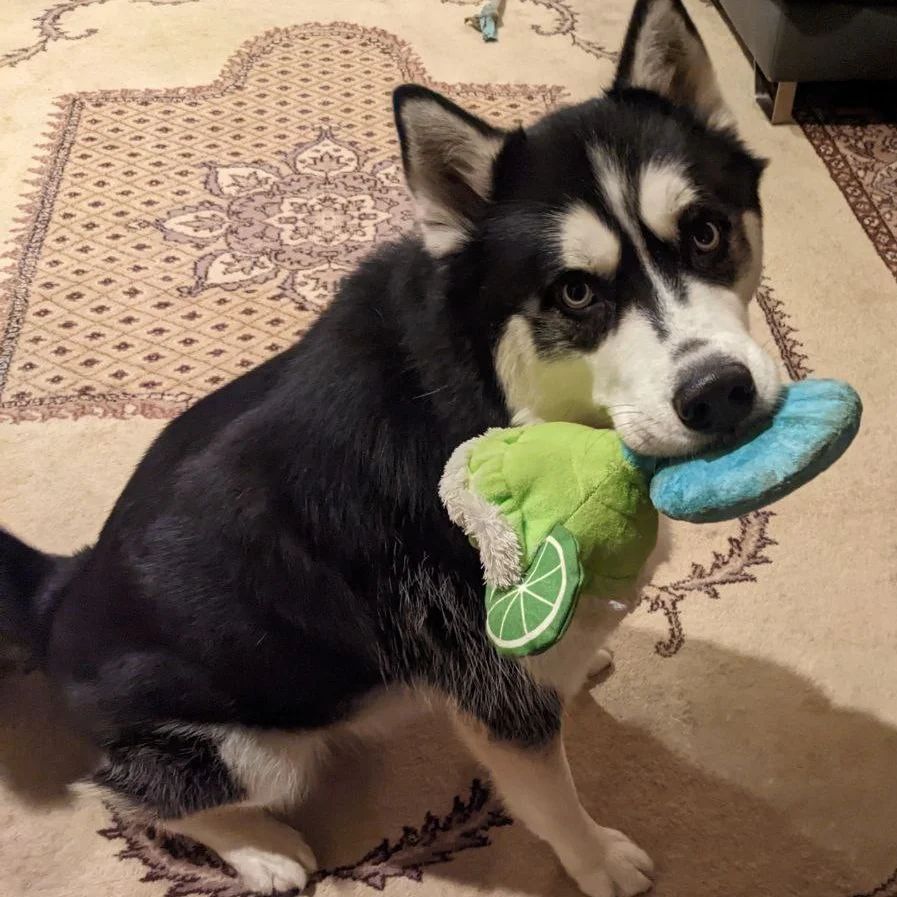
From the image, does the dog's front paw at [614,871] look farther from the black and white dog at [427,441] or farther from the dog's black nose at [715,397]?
the dog's black nose at [715,397]

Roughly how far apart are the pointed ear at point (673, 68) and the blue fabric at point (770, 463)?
1.61ft

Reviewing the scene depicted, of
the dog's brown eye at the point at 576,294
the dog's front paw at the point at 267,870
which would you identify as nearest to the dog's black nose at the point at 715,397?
the dog's brown eye at the point at 576,294

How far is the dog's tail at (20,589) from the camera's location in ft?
4.84

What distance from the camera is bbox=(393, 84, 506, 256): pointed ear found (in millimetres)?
1161

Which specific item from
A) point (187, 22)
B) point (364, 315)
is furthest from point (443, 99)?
point (187, 22)

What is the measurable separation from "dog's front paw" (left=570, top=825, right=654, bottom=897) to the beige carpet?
50 mm

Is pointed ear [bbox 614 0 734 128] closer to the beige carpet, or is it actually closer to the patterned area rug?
the beige carpet

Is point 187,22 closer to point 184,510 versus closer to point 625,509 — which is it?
point 184,510

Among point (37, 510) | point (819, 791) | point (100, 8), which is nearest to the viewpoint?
point (819, 791)

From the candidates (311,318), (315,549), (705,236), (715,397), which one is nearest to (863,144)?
(311,318)

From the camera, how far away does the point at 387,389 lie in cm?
→ 123

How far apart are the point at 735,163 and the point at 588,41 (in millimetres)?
2928

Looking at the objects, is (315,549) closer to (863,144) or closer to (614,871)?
(614,871)

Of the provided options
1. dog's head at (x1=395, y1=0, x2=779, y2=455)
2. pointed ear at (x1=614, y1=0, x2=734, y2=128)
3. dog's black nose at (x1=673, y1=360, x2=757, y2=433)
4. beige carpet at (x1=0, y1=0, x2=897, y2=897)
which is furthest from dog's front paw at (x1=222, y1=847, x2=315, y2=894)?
pointed ear at (x1=614, y1=0, x2=734, y2=128)
